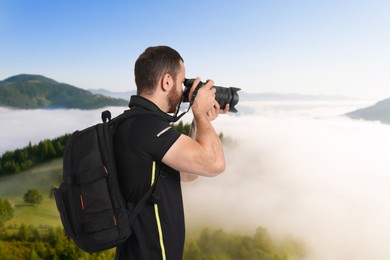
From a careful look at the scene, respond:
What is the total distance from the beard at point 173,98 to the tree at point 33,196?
8118 centimetres

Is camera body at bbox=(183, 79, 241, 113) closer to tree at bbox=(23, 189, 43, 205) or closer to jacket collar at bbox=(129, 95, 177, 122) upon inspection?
jacket collar at bbox=(129, 95, 177, 122)

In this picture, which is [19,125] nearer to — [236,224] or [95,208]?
[236,224]

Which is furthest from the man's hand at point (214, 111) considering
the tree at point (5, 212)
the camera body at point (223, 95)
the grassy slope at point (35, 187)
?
the grassy slope at point (35, 187)

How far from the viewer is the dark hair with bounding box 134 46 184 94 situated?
222 cm

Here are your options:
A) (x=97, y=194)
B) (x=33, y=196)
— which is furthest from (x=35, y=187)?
(x=97, y=194)

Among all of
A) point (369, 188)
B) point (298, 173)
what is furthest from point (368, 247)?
point (298, 173)

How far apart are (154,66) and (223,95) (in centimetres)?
67

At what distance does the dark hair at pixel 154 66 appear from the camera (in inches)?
87.4

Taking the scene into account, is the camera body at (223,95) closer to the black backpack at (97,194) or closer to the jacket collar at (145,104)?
the jacket collar at (145,104)

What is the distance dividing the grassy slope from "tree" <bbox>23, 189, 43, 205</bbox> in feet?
3.38

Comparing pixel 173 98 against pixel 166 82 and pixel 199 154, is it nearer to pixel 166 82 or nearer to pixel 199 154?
pixel 166 82

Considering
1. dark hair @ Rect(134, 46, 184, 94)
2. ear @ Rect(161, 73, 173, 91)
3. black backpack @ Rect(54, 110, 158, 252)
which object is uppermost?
dark hair @ Rect(134, 46, 184, 94)

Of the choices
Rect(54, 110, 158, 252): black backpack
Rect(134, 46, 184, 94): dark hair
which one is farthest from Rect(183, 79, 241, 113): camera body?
Rect(54, 110, 158, 252): black backpack

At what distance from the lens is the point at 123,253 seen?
2.33m
